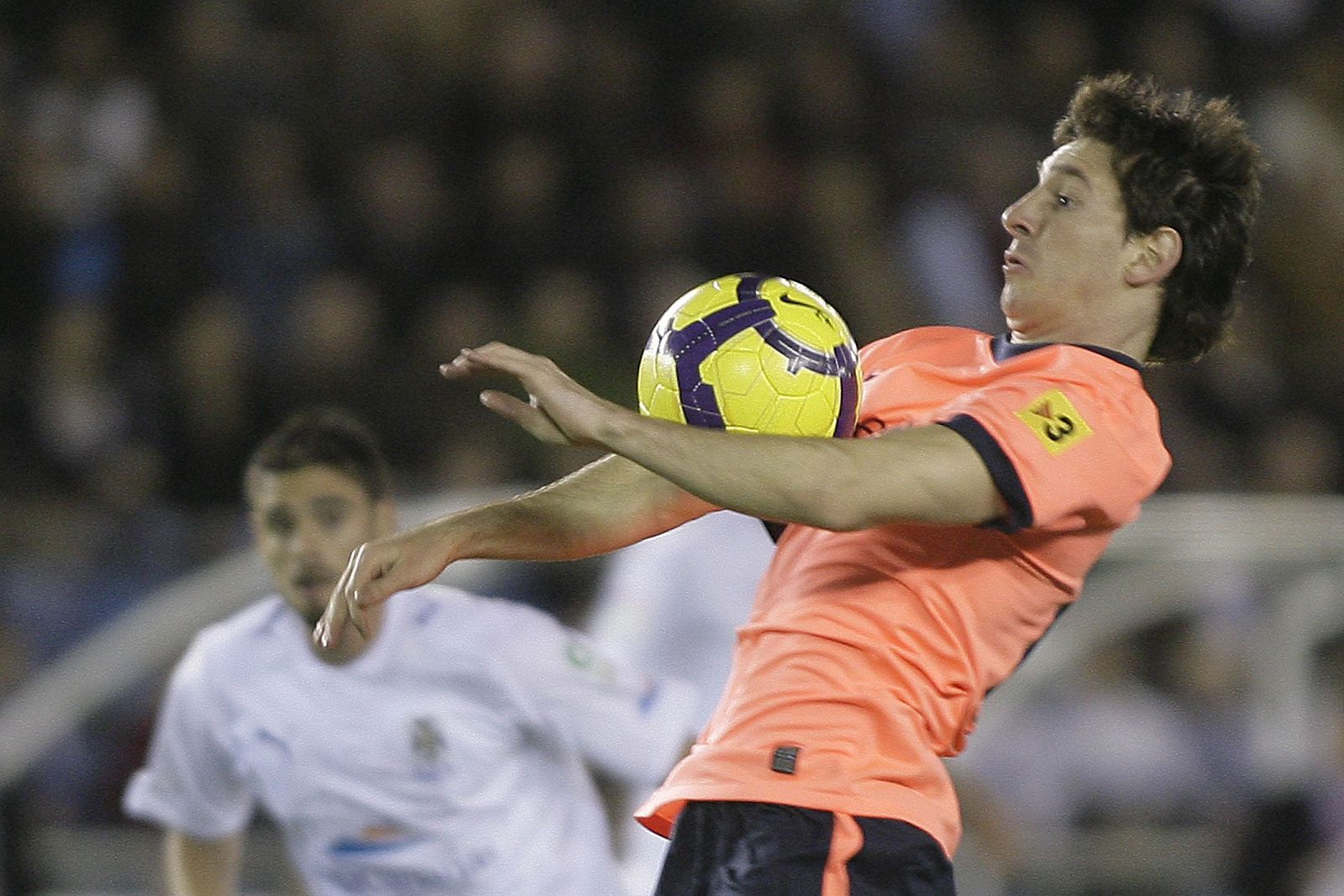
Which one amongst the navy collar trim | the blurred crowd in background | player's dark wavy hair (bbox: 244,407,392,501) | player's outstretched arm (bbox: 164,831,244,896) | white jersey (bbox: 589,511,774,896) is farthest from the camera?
the blurred crowd in background

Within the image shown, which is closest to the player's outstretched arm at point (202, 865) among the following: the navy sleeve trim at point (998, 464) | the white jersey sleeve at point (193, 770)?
the white jersey sleeve at point (193, 770)

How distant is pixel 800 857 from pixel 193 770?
6.51ft

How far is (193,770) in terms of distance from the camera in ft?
13.8

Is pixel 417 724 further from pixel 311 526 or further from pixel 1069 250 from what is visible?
pixel 1069 250

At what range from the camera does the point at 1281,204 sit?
29.7 feet

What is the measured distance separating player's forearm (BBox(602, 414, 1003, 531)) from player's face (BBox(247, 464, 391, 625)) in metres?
1.65

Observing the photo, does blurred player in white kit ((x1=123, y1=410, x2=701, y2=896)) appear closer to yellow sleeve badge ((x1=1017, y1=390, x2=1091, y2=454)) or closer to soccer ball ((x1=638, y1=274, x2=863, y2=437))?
soccer ball ((x1=638, y1=274, x2=863, y2=437))

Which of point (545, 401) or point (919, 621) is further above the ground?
point (545, 401)

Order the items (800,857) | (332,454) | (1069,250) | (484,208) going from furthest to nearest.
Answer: (484,208), (332,454), (1069,250), (800,857)

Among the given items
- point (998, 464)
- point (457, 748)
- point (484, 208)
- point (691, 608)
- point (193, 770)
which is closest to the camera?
point (998, 464)

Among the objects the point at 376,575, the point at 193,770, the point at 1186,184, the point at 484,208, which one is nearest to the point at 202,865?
the point at 193,770

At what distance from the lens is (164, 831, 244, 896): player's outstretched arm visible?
424 centimetres

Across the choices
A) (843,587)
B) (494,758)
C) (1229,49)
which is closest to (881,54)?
(1229,49)

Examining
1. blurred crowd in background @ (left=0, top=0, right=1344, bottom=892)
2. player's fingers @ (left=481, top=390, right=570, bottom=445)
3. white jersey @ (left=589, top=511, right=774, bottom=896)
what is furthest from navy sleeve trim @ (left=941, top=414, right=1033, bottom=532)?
blurred crowd in background @ (left=0, top=0, right=1344, bottom=892)
